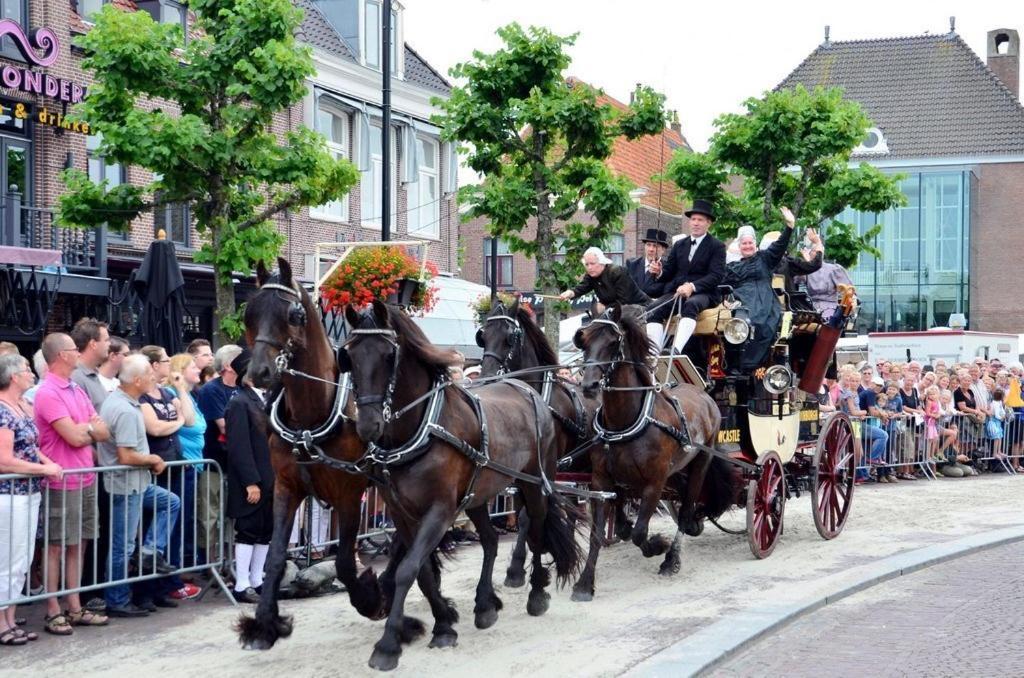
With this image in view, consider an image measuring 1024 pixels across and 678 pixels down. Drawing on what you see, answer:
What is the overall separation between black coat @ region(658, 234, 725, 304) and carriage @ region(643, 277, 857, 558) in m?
0.25

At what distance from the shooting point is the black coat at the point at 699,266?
37.0 ft

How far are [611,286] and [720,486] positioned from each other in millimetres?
2011

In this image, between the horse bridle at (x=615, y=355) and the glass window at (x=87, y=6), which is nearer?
the horse bridle at (x=615, y=355)

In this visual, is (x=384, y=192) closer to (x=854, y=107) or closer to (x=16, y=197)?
(x=16, y=197)

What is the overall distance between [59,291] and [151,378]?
36.3ft

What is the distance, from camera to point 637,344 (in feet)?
32.5

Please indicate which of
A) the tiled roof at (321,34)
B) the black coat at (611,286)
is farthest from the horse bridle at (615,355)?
the tiled roof at (321,34)

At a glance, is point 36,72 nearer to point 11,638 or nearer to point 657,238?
point 657,238

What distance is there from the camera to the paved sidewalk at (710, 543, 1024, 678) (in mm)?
7297

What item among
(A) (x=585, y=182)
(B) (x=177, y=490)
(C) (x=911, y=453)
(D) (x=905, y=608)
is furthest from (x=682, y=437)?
(C) (x=911, y=453)

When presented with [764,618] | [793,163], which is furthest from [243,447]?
[793,163]

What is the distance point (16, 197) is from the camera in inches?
744

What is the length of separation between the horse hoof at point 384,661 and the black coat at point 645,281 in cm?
563

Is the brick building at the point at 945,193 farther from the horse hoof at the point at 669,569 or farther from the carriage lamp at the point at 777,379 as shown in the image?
the horse hoof at the point at 669,569
